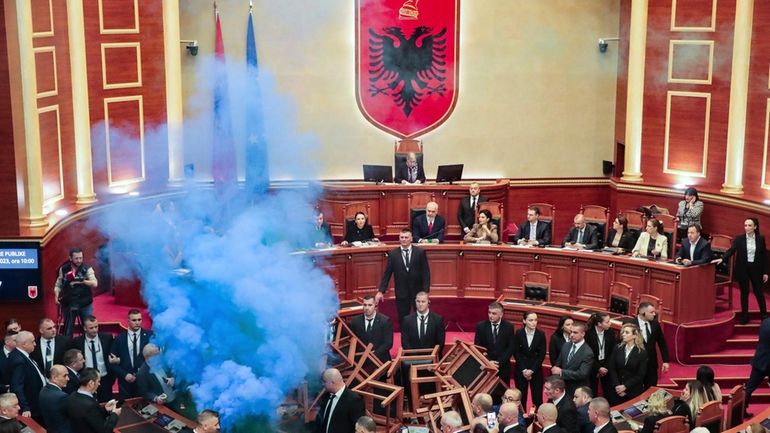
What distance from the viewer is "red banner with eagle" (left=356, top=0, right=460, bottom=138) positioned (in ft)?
59.1

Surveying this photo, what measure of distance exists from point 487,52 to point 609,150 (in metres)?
2.77

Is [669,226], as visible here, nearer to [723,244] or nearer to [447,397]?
Result: [723,244]

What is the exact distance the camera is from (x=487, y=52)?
18406 millimetres

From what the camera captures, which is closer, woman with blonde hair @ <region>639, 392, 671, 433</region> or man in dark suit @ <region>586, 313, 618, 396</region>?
woman with blonde hair @ <region>639, 392, 671, 433</region>

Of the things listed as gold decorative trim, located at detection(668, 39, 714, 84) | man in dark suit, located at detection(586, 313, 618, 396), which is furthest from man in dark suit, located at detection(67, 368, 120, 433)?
gold decorative trim, located at detection(668, 39, 714, 84)

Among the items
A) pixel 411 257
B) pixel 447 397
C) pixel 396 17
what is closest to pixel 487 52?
pixel 396 17

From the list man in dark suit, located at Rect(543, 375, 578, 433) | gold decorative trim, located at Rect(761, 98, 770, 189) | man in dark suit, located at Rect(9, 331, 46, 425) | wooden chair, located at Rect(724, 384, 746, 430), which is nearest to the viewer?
man in dark suit, located at Rect(543, 375, 578, 433)

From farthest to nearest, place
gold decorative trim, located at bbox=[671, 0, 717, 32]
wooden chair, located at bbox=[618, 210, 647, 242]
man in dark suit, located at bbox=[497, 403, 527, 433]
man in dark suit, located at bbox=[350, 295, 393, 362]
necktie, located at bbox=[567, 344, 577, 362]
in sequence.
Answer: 1. gold decorative trim, located at bbox=[671, 0, 717, 32]
2. wooden chair, located at bbox=[618, 210, 647, 242]
3. man in dark suit, located at bbox=[350, 295, 393, 362]
4. necktie, located at bbox=[567, 344, 577, 362]
5. man in dark suit, located at bbox=[497, 403, 527, 433]

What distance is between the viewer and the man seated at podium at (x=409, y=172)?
1694cm

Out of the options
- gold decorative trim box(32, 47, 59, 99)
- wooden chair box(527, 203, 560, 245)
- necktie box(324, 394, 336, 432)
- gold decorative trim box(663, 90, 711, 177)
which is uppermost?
gold decorative trim box(32, 47, 59, 99)

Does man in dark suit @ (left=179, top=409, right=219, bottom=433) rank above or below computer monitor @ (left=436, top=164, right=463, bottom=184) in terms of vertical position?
below

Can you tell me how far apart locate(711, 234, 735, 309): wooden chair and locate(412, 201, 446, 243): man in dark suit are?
3693 millimetres

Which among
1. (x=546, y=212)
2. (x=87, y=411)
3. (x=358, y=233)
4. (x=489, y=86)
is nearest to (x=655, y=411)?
(x=87, y=411)

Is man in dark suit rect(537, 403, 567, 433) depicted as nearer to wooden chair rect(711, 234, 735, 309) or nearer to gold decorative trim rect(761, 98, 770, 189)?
wooden chair rect(711, 234, 735, 309)
